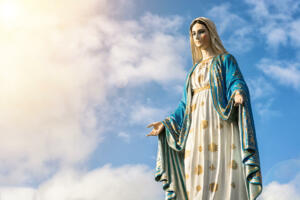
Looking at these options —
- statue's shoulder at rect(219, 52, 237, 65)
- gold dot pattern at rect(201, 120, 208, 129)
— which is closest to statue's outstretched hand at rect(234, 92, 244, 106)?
gold dot pattern at rect(201, 120, 208, 129)

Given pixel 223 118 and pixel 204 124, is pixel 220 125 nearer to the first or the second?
pixel 223 118

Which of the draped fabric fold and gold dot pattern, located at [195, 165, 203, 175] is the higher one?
the draped fabric fold

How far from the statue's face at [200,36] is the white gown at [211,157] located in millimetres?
1103

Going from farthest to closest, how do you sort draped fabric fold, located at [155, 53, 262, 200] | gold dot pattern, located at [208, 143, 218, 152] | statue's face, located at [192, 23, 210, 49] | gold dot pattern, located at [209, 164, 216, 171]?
statue's face, located at [192, 23, 210, 49] < gold dot pattern, located at [208, 143, 218, 152] < gold dot pattern, located at [209, 164, 216, 171] < draped fabric fold, located at [155, 53, 262, 200]

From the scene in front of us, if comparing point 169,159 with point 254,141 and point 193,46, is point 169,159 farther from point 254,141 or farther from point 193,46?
point 193,46

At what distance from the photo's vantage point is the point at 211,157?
33.2 feet

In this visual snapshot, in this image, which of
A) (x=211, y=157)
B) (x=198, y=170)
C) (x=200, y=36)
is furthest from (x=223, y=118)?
(x=200, y=36)

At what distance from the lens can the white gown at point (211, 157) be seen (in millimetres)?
9789

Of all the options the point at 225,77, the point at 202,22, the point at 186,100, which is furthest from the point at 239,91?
the point at 202,22

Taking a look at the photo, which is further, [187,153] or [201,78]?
[201,78]

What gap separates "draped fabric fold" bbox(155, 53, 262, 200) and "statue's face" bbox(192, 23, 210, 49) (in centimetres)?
53

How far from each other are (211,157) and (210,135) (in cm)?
50

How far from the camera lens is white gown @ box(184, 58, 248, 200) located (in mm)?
9789

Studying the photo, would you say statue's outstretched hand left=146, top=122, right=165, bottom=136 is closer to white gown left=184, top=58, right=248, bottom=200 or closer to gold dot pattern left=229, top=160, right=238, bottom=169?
white gown left=184, top=58, right=248, bottom=200
